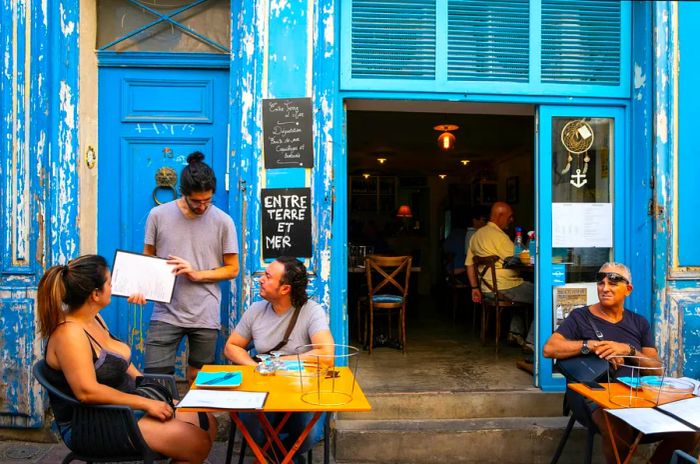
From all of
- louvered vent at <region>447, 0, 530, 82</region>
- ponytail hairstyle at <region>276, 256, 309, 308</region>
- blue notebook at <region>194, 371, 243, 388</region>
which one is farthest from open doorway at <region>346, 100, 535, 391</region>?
blue notebook at <region>194, 371, 243, 388</region>

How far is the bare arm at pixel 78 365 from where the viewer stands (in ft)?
8.82

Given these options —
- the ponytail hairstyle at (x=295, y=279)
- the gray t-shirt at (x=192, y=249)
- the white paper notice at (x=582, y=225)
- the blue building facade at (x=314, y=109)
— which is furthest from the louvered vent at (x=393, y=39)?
the ponytail hairstyle at (x=295, y=279)

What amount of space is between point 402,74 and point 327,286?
65.8 inches

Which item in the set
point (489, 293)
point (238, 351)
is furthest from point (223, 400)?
point (489, 293)

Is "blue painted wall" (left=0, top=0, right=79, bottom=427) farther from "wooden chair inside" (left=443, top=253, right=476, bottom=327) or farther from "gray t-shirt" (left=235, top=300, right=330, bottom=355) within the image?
"wooden chair inside" (left=443, top=253, right=476, bottom=327)

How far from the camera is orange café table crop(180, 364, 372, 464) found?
2.49 m

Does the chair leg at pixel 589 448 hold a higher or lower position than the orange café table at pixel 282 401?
lower

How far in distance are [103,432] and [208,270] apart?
132 centimetres

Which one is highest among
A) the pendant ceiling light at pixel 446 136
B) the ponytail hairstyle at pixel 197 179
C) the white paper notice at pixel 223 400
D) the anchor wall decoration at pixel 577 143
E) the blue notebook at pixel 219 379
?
the pendant ceiling light at pixel 446 136

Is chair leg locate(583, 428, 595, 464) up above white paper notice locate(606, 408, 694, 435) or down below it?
below

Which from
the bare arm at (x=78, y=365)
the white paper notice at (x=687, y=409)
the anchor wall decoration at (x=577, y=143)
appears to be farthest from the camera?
the anchor wall decoration at (x=577, y=143)

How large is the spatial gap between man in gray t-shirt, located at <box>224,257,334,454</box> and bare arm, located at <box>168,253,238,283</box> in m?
0.51

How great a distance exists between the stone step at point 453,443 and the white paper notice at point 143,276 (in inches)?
60.0

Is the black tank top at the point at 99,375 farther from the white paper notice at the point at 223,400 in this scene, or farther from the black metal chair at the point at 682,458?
the black metal chair at the point at 682,458
